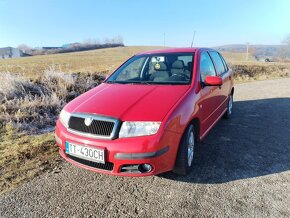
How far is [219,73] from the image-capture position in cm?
499

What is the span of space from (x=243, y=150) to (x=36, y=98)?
5.08 meters

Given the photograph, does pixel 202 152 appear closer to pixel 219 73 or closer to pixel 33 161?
pixel 219 73

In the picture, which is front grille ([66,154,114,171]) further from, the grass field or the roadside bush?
the roadside bush

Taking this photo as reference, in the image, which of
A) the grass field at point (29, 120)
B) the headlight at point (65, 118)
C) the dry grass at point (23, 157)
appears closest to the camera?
the headlight at point (65, 118)

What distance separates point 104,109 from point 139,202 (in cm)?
111

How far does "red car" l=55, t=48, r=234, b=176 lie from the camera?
2.74 meters

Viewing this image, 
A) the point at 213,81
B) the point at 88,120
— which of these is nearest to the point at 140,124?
the point at 88,120

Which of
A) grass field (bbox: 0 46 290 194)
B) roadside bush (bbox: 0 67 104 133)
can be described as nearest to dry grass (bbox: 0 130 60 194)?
grass field (bbox: 0 46 290 194)

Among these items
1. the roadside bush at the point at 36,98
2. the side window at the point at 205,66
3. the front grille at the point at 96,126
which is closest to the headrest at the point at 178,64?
the side window at the point at 205,66

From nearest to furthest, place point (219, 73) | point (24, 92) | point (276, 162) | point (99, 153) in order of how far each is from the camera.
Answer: point (99, 153) < point (276, 162) < point (219, 73) < point (24, 92)

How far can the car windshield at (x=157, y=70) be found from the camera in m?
3.86

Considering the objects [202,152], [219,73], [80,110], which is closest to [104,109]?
[80,110]

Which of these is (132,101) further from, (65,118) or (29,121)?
(29,121)

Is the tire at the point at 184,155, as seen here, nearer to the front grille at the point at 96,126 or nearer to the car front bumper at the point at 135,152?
the car front bumper at the point at 135,152
